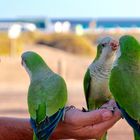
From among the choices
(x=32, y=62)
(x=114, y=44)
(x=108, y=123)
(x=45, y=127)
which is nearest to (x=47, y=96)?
(x=45, y=127)

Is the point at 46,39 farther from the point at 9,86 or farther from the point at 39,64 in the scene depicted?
the point at 39,64

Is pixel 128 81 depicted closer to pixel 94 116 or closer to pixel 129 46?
pixel 129 46

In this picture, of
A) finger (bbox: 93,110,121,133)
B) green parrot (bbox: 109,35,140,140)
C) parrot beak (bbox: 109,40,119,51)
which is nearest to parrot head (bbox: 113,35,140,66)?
green parrot (bbox: 109,35,140,140)

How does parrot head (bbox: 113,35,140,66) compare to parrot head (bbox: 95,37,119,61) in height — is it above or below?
above

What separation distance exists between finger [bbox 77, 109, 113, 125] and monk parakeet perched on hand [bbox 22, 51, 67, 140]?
245mm

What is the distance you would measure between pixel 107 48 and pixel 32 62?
1.74 feet

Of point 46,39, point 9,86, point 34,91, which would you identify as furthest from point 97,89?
point 46,39

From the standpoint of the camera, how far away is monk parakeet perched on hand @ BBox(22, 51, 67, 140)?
384 cm

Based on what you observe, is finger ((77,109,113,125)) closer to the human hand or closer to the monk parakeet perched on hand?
the human hand

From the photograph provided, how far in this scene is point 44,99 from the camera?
393 cm

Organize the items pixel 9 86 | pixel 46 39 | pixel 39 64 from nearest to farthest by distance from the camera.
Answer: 1. pixel 39 64
2. pixel 9 86
3. pixel 46 39

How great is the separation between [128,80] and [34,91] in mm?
571

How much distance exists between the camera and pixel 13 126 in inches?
205

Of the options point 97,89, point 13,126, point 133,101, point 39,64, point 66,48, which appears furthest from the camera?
point 66,48
